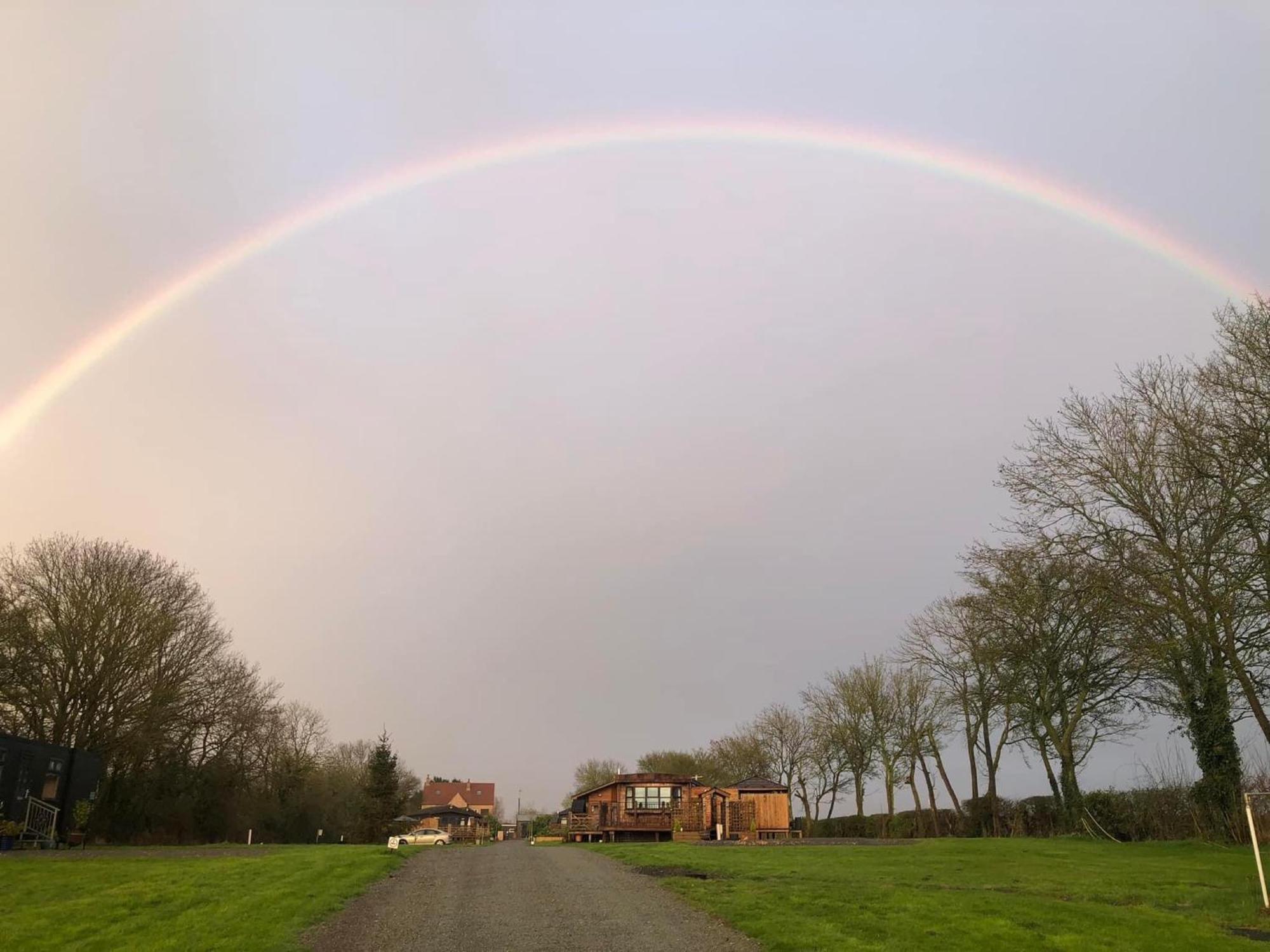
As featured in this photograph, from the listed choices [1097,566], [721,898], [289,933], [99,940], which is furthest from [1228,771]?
[99,940]

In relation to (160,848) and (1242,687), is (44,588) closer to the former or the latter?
(160,848)

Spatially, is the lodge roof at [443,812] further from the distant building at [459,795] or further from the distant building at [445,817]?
the distant building at [459,795]

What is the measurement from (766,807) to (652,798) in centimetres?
724

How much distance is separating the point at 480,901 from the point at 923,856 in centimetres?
1603

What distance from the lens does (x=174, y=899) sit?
15172 mm

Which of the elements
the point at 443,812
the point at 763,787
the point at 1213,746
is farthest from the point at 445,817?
A: the point at 1213,746

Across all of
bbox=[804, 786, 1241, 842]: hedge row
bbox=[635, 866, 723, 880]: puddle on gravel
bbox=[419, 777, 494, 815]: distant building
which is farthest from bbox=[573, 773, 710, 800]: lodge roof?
bbox=[419, 777, 494, 815]: distant building

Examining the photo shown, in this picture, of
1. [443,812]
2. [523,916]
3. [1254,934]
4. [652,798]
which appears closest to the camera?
[1254,934]

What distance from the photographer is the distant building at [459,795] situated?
398 ft

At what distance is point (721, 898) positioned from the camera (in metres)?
15.6

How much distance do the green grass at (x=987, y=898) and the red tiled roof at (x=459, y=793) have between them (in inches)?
4197

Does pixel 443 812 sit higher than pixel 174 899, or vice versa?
pixel 443 812

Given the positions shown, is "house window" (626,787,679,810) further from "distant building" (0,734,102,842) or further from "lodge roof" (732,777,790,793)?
"distant building" (0,734,102,842)

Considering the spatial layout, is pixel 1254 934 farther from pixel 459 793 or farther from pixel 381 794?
pixel 459 793
